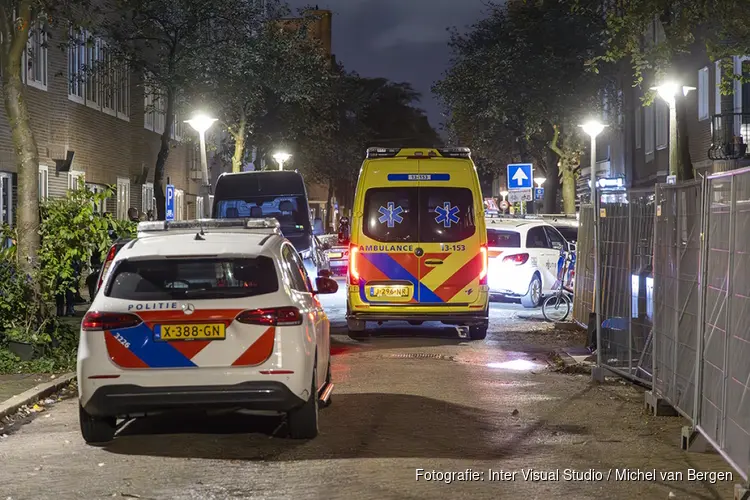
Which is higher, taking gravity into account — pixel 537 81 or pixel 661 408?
pixel 537 81

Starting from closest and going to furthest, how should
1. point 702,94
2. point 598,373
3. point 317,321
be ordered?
1. point 317,321
2. point 598,373
3. point 702,94

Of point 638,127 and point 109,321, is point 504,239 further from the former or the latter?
point 638,127

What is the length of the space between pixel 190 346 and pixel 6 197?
58.3ft

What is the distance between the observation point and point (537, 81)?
4984 cm

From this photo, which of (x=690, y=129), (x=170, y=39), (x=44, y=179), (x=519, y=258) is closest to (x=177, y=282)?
(x=519, y=258)

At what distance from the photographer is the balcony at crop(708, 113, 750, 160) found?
29.3 metres

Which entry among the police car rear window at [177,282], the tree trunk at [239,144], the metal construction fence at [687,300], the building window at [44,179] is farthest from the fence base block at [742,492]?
the tree trunk at [239,144]

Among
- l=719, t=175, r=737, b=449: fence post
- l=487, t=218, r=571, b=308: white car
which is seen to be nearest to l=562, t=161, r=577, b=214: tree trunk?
l=487, t=218, r=571, b=308: white car

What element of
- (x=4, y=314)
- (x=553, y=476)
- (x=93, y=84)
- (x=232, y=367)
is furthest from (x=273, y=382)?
(x=93, y=84)

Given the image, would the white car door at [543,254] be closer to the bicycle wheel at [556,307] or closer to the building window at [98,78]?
the bicycle wheel at [556,307]

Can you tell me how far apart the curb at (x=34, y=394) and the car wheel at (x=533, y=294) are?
11921 mm

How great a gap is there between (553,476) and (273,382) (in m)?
2.08

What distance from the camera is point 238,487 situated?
7.62 metres

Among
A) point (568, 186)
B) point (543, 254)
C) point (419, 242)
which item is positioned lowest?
point (543, 254)
